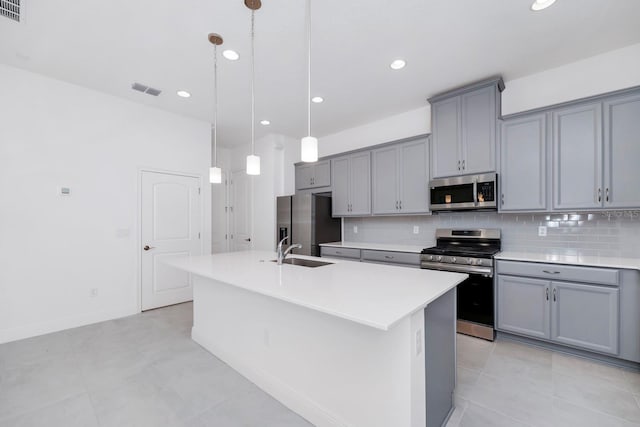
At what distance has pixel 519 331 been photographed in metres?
2.71

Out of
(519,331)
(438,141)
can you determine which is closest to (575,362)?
(519,331)

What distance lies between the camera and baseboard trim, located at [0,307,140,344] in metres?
2.91

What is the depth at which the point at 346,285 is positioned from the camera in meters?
1.67

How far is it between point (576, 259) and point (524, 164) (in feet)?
3.32

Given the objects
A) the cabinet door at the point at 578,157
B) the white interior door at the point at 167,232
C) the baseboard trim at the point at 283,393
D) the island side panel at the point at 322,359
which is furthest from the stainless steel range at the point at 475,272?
the white interior door at the point at 167,232

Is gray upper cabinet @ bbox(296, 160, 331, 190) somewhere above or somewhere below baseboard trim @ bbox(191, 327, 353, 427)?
above

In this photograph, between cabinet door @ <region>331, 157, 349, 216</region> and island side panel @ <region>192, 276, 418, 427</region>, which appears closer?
island side panel @ <region>192, 276, 418, 427</region>

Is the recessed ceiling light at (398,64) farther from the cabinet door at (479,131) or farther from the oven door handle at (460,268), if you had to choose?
the oven door handle at (460,268)

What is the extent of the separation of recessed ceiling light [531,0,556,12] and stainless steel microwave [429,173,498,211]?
1.47m

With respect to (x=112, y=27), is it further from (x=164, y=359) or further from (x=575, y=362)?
(x=575, y=362)

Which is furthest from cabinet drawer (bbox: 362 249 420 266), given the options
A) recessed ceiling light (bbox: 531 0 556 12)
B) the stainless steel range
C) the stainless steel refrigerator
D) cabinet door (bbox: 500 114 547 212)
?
recessed ceiling light (bbox: 531 0 556 12)

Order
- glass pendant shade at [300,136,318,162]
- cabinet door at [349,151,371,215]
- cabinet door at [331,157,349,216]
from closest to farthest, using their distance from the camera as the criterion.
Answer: glass pendant shade at [300,136,318,162] → cabinet door at [349,151,371,215] → cabinet door at [331,157,349,216]

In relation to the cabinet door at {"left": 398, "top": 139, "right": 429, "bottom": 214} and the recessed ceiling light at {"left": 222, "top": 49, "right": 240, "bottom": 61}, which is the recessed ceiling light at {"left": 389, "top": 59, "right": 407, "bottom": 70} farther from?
the recessed ceiling light at {"left": 222, "top": 49, "right": 240, "bottom": 61}

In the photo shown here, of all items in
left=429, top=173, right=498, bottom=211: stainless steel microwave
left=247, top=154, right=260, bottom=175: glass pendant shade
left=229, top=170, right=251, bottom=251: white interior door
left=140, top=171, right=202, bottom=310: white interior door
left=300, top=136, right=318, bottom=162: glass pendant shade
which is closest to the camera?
left=300, top=136, right=318, bottom=162: glass pendant shade
